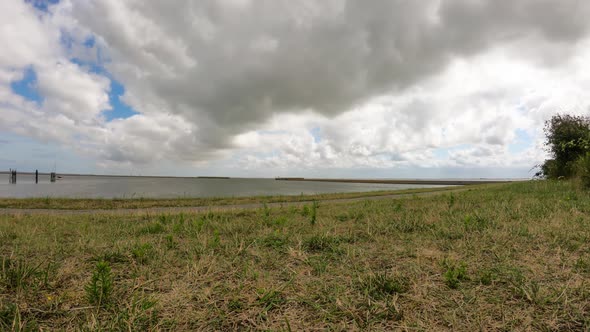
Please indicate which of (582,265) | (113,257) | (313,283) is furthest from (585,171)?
(113,257)

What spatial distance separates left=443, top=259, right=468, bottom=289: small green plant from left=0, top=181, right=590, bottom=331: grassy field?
0.02 m

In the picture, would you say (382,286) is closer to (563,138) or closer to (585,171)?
(585,171)

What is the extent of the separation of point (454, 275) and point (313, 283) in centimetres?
170

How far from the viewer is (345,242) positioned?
4730 mm

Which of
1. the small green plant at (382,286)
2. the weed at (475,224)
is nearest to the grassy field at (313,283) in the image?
the small green plant at (382,286)

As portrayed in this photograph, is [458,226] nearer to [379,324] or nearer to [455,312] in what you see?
[455,312]

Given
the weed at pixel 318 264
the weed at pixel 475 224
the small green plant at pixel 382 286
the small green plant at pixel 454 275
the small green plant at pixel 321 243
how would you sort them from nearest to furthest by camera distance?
the small green plant at pixel 382 286
the small green plant at pixel 454 275
the weed at pixel 318 264
the small green plant at pixel 321 243
the weed at pixel 475 224

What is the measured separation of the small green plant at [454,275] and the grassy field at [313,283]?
17mm

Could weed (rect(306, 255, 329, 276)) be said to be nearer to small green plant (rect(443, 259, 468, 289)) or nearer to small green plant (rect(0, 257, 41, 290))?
small green plant (rect(443, 259, 468, 289))

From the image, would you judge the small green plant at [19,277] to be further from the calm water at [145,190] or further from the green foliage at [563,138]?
the green foliage at [563,138]

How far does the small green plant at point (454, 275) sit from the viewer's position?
A: 2.83 metres

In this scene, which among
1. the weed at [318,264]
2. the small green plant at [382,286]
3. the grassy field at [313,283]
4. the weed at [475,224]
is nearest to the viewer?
the grassy field at [313,283]

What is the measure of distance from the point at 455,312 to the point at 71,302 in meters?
3.90

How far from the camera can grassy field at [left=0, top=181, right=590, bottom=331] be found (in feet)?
7.39
